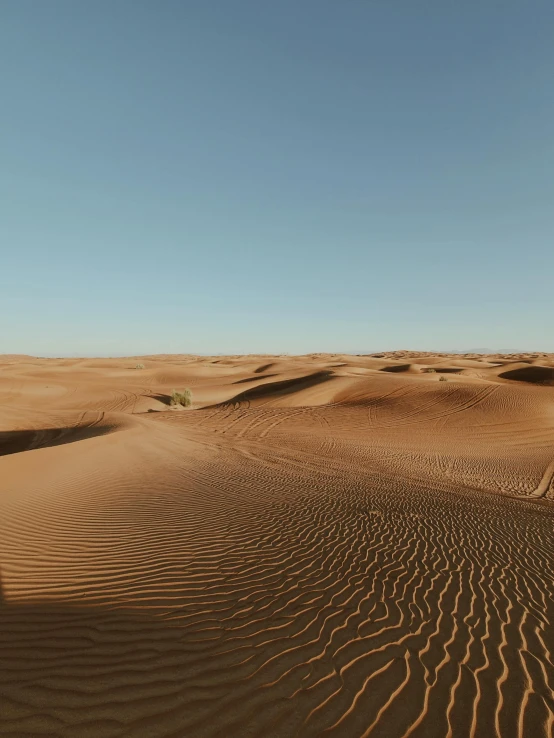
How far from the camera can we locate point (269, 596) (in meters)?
5.06

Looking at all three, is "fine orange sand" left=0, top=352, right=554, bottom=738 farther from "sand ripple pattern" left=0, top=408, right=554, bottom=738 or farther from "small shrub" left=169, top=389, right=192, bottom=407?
"small shrub" left=169, top=389, right=192, bottom=407

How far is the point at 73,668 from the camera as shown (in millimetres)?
3547


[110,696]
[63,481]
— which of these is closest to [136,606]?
[110,696]

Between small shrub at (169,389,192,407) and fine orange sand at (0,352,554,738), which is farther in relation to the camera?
small shrub at (169,389,192,407)

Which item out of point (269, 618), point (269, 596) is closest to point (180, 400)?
point (269, 596)

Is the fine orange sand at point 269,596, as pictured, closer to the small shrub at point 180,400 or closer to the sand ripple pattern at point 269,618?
the sand ripple pattern at point 269,618

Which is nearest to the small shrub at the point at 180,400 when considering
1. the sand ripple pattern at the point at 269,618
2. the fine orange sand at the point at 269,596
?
the fine orange sand at the point at 269,596

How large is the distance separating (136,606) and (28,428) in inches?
787

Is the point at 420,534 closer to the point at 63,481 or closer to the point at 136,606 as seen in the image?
the point at 136,606

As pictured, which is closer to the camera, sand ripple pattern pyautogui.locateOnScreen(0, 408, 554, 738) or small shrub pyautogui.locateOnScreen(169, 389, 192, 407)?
sand ripple pattern pyautogui.locateOnScreen(0, 408, 554, 738)

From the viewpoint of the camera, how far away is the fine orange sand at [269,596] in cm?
326

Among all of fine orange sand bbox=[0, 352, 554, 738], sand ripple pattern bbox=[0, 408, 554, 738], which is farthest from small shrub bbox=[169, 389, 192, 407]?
sand ripple pattern bbox=[0, 408, 554, 738]

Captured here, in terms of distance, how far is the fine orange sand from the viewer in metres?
3.26

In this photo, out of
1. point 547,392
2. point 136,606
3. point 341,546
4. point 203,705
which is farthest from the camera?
point 547,392
